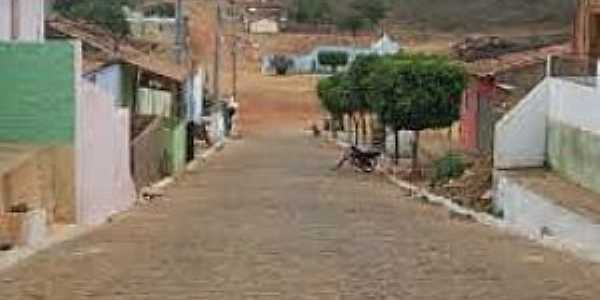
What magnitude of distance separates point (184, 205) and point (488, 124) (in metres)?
22.9

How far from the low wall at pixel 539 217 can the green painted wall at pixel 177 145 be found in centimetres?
1546

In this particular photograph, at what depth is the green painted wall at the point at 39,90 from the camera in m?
23.5

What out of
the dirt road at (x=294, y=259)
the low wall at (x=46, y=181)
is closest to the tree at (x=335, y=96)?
the dirt road at (x=294, y=259)

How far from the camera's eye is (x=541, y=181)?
3169cm

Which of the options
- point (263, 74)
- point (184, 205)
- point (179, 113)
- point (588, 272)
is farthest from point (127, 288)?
point (263, 74)

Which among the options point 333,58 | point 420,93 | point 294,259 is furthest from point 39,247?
point 333,58

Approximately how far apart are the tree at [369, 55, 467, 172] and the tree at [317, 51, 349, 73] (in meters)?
73.2

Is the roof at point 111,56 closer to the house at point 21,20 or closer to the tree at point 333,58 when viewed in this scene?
the house at point 21,20

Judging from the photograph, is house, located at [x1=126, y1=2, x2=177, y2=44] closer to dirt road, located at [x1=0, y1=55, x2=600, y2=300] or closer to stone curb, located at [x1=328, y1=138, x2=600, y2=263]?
stone curb, located at [x1=328, y1=138, x2=600, y2=263]

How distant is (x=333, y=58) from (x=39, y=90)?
101341 millimetres

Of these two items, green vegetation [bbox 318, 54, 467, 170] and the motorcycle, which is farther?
the motorcycle

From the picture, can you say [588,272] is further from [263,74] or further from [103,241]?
[263,74]

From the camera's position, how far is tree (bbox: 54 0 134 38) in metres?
102

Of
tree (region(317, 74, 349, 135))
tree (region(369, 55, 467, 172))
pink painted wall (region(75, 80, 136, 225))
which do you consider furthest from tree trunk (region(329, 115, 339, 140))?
pink painted wall (region(75, 80, 136, 225))
